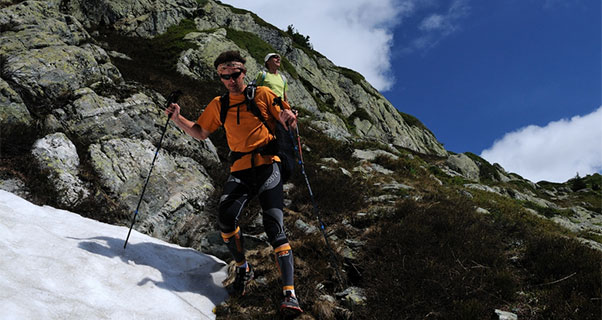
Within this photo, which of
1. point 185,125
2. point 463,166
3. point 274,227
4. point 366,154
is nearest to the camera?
point 274,227

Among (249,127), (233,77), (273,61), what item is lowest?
(249,127)

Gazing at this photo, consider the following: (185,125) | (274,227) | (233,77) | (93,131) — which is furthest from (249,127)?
(93,131)

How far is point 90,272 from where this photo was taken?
3.81 m

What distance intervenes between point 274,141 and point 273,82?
2.35m

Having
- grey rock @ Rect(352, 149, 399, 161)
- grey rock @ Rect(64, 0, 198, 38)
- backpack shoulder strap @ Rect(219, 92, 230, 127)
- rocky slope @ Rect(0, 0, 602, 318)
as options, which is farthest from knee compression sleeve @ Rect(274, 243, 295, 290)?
grey rock @ Rect(64, 0, 198, 38)

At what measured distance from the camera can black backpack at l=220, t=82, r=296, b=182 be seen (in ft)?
13.9

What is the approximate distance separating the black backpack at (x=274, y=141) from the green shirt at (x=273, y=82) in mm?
1809

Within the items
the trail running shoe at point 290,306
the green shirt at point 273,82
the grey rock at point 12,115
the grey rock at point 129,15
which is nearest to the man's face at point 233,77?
the green shirt at point 273,82

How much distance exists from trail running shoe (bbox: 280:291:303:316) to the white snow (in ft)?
3.36

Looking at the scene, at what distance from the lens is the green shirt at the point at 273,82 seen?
6.20 meters

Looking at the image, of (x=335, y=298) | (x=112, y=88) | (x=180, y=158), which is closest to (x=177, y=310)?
Answer: (x=335, y=298)

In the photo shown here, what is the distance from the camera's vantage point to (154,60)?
59.0ft

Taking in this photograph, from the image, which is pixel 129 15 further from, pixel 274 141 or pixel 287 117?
pixel 287 117

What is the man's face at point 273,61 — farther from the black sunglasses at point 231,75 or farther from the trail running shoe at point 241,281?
the trail running shoe at point 241,281
